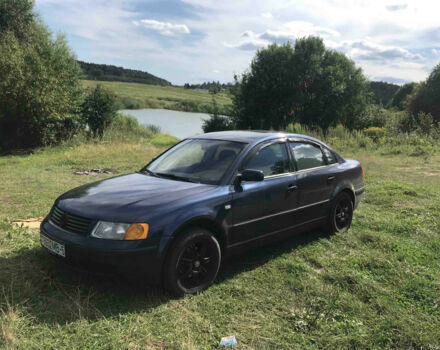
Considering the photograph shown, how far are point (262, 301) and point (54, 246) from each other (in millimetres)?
2027

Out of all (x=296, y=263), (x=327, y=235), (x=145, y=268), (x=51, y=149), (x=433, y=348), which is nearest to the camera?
(x=433, y=348)

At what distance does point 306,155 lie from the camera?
5230 millimetres

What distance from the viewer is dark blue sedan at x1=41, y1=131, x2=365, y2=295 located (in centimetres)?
338

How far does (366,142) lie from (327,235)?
14784 millimetres

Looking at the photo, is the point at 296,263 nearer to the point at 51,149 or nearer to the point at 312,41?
the point at 51,149

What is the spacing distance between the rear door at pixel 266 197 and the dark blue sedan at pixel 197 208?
0.04ft

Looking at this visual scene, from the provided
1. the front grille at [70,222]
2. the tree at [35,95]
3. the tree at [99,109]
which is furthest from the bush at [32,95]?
the front grille at [70,222]

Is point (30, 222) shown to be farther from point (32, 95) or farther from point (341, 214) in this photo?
point (32, 95)

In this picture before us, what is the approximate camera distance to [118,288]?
3777mm

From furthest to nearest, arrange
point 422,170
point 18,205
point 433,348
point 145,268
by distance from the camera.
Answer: point 422,170
point 18,205
point 145,268
point 433,348

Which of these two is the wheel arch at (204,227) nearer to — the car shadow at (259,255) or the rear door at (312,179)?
the car shadow at (259,255)

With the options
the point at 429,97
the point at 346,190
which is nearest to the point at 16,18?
the point at 346,190

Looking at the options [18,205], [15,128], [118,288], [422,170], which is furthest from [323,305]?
[15,128]

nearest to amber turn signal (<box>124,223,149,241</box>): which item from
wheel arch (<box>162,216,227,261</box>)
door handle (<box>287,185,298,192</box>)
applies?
wheel arch (<box>162,216,227,261</box>)
